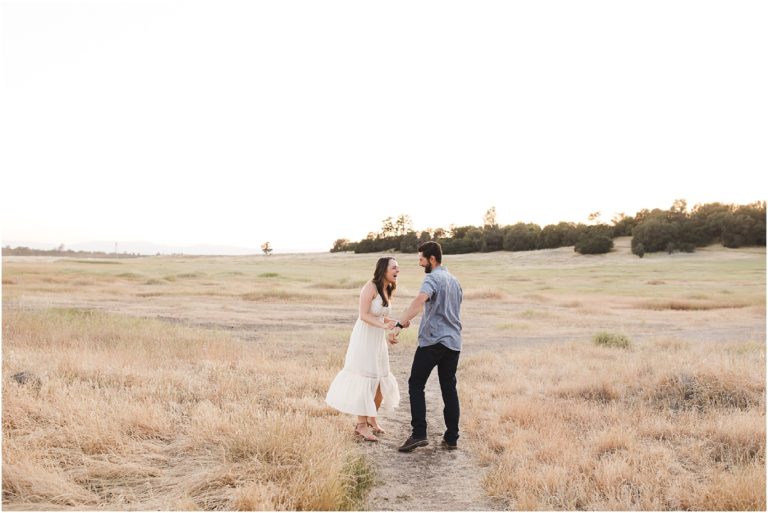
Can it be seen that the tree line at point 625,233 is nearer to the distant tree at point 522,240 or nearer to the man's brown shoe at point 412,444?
the distant tree at point 522,240

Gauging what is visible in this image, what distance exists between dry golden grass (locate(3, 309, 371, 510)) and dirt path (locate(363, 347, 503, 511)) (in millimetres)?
334

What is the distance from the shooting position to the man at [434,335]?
720cm

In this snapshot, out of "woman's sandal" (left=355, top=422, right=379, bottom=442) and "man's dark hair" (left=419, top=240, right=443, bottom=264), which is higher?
"man's dark hair" (left=419, top=240, right=443, bottom=264)

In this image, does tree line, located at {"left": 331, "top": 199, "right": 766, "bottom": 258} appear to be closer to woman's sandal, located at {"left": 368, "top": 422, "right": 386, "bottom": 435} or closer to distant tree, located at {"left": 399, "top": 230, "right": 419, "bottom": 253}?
distant tree, located at {"left": 399, "top": 230, "right": 419, "bottom": 253}

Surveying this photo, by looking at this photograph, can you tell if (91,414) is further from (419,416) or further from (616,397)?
(616,397)

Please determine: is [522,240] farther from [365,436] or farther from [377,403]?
[365,436]

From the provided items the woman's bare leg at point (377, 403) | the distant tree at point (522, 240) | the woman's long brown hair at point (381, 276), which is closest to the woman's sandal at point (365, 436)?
the woman's bare leg at point (377, 403)

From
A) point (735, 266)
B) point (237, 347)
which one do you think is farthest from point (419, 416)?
point (735, 266)

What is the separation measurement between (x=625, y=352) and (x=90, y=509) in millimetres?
13717

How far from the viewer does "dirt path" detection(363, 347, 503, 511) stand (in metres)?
5.87

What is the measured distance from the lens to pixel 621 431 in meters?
7.63

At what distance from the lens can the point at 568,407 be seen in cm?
928

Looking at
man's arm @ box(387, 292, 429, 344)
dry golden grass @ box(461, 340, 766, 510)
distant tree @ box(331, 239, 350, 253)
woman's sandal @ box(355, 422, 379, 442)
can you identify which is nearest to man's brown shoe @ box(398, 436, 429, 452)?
woman's sandal @ box(355, 422, 379, 442)

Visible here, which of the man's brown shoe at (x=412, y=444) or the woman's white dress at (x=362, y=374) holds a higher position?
the woman's white dress at (x=362, y=374)
